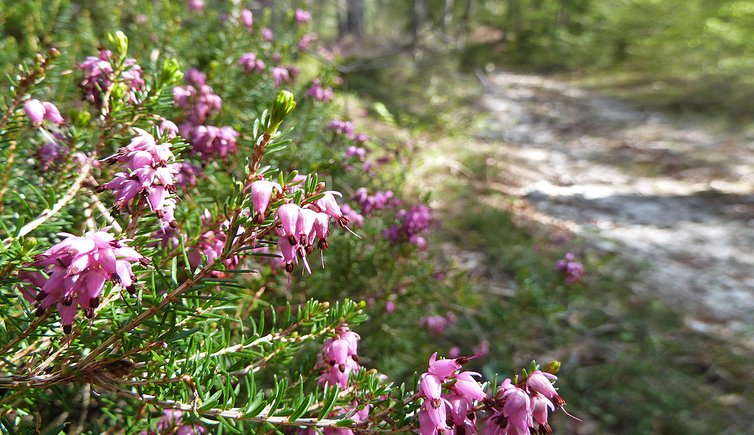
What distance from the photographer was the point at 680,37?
13.2m

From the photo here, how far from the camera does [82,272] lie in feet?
2.50

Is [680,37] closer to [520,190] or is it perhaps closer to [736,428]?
[520,190]

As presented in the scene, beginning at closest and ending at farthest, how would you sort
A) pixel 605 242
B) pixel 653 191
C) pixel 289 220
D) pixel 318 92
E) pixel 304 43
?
pixel 289 220 < pixel 318 92 < pixel 304 43 < pixel 605 242 < pixel 653 191

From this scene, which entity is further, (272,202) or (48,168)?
(48,168)

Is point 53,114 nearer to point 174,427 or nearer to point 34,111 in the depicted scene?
point 34,111

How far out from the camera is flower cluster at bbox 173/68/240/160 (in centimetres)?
163

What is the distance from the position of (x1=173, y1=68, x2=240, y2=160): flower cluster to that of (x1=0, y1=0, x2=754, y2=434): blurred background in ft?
3.05

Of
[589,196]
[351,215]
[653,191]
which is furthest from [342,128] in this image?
[653,191]

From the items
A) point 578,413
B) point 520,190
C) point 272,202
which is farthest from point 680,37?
point 272,202

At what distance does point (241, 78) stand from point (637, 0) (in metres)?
16.9

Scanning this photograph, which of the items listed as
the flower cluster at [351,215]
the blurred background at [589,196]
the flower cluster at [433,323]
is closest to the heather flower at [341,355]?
the flower cluster at [351,215]

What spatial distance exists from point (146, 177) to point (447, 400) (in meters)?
0.75

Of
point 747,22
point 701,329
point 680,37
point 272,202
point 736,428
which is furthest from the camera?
point 680,37

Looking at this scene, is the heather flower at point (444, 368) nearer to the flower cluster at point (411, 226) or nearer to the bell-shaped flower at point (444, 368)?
the bell-shaped flower at point (444, 368)
